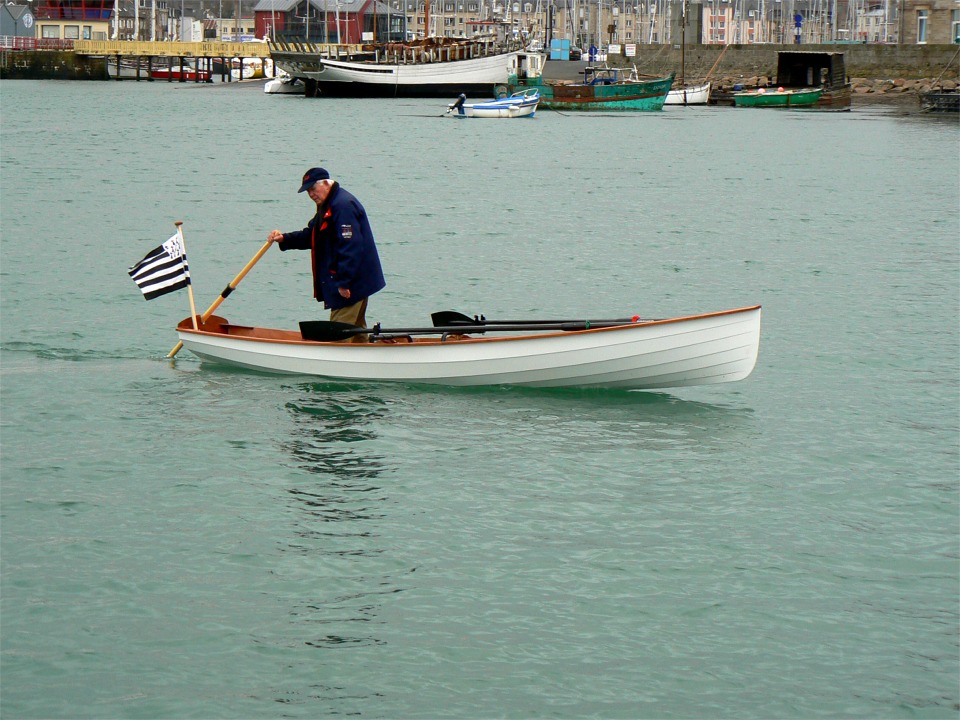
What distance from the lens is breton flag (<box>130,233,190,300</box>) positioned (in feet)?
50.5

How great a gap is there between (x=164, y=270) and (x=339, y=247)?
2.67m

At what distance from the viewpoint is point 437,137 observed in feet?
220

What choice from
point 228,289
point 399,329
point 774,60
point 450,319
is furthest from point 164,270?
point 774,60

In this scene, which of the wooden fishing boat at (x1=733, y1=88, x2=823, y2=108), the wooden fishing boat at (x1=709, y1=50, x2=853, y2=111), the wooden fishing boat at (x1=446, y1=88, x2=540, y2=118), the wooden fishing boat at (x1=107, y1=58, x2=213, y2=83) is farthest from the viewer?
the wooden fishing boat at (x1=107, y1=58, x2=213, y2=83)

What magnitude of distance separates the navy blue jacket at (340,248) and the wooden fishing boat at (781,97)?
8355 cm

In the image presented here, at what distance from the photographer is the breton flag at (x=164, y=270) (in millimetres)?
15398

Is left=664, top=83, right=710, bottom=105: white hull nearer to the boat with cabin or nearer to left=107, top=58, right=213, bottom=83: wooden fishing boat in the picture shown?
the boat with cabin

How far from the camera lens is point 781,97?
3676 inches

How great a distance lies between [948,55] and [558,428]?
94.2m

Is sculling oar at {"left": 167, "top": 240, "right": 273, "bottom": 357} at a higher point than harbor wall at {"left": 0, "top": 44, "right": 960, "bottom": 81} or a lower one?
lower

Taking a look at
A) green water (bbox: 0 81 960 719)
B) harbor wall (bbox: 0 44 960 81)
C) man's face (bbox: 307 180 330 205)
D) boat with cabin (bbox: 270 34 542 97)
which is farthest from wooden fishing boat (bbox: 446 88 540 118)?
man's face (bbox: 307 180 330 205)

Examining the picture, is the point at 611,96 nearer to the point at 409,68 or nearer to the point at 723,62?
the point at 409,68

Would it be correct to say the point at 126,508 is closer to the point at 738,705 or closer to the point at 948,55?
the point at 738,705

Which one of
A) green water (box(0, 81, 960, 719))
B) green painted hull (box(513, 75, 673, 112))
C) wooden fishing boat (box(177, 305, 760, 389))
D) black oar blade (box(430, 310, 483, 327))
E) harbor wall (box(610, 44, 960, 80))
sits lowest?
green water (box(0, 81, 960, 719))
